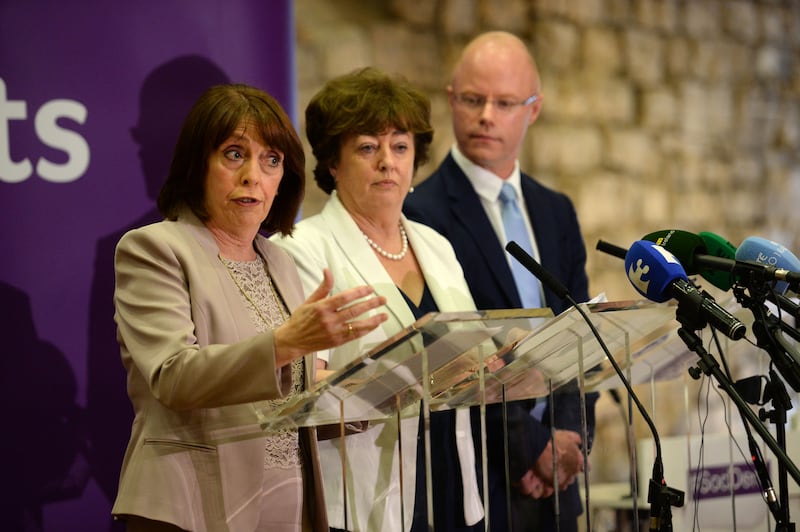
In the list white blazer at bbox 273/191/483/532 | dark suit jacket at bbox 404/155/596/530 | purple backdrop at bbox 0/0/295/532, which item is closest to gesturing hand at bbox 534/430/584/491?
white blazer at bbox 273/191/483/532

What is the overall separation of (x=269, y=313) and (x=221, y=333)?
0.62 feet

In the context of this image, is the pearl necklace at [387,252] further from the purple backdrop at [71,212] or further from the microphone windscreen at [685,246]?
the microphone windscreen at [685,246]

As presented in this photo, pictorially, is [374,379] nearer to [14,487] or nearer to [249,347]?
[249,347]

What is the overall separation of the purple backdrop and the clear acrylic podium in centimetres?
98

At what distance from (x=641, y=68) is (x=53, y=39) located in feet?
14.6

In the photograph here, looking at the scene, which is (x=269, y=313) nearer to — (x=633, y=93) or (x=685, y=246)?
(x=685, y=246)

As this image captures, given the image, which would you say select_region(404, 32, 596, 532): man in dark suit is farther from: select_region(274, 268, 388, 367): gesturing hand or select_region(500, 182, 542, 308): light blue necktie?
select_region(274, 268, 388, 367): gesturing hand

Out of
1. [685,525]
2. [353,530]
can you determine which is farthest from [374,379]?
[685,525]

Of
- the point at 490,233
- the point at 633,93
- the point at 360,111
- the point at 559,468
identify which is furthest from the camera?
the point at 633,93

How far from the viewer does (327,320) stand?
1.87 metres

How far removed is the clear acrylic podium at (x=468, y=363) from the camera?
6.26 ft

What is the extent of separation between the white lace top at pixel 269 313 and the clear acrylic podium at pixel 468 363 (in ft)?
0.39

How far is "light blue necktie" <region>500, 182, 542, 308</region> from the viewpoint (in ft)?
11.7

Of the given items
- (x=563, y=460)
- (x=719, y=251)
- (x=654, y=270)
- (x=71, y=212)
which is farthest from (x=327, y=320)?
(x=71, y=212)
